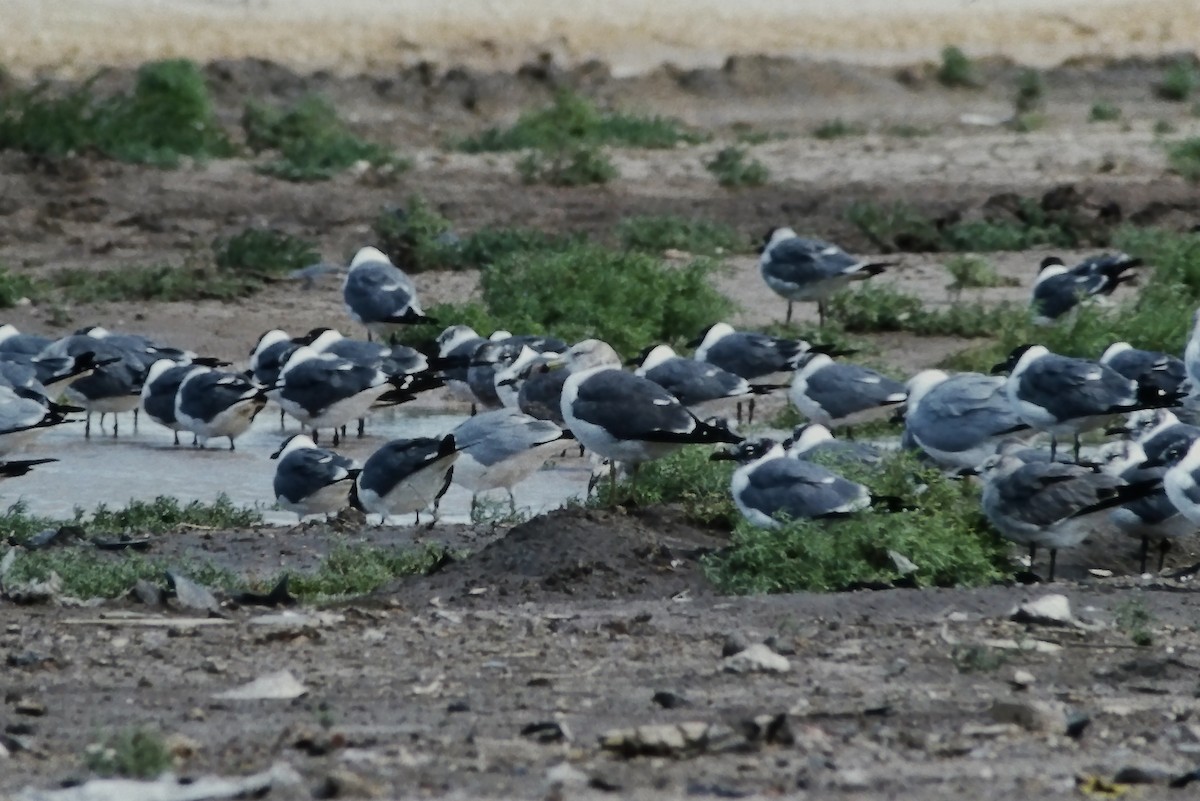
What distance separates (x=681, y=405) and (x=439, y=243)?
8141mm

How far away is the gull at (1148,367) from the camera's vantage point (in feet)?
41.8

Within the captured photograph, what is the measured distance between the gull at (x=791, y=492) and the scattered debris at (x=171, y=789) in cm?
408

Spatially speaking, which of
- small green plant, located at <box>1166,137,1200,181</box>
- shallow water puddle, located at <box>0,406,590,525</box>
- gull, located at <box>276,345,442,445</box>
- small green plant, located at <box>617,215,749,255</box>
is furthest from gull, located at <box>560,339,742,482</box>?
small green plant, located at <box>1166,137,1200,181</box>

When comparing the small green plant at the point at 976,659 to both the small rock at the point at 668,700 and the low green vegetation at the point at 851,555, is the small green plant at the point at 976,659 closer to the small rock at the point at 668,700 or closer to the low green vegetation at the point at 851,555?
the small rock at the point at 668,700

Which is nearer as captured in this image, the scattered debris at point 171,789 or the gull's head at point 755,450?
the scattered debris at point 171,789

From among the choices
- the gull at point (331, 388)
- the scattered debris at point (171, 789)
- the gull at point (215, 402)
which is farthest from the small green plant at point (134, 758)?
the gull at point (331, 388)

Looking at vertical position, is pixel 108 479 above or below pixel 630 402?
below

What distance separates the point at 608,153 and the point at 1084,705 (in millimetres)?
18626

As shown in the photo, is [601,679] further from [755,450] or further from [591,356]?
[591,356]

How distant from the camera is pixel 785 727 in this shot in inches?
243

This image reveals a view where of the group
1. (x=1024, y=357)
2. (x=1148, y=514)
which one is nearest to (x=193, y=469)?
(x=1024, y=357)

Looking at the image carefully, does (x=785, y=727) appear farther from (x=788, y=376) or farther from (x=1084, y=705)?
(x=788, y=376)

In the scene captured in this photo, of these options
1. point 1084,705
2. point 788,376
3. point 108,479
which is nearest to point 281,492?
point 108,479

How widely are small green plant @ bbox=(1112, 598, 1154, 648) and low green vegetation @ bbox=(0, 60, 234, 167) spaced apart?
1656 centimetres
